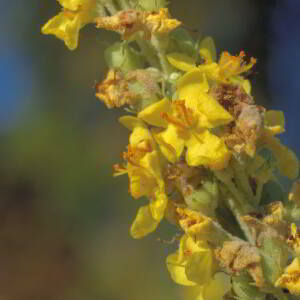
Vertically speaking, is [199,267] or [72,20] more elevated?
[72,20]

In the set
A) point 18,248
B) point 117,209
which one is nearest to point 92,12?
point 117,209

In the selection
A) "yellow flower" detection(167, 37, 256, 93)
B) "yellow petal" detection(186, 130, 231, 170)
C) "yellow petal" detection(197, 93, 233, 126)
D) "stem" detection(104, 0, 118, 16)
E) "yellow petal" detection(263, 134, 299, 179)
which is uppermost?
"stem" detection(104, 0, 118, 16)

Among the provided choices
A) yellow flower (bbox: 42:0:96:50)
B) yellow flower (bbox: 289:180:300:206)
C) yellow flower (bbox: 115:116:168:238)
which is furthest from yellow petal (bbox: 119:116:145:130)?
yellow flower (bbox: 289:180:300:206)

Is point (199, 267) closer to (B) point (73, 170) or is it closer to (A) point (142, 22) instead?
(A) point (142, 22)

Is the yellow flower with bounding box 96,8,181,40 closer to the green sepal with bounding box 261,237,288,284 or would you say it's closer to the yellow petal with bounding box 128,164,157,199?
the yellow petal with bounding box 128,164,157,199

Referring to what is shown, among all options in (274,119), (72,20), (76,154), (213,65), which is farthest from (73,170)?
(213,65)

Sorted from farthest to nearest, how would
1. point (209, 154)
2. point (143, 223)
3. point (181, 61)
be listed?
1. point (143, 223)
2. point (181, 61)
3. point (209, 154)

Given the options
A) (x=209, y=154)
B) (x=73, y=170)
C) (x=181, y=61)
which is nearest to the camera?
(x=209, y=154)

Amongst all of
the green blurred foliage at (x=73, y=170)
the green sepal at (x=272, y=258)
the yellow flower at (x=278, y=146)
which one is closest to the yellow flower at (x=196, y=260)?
the green sepal at (x=272, y=258)
